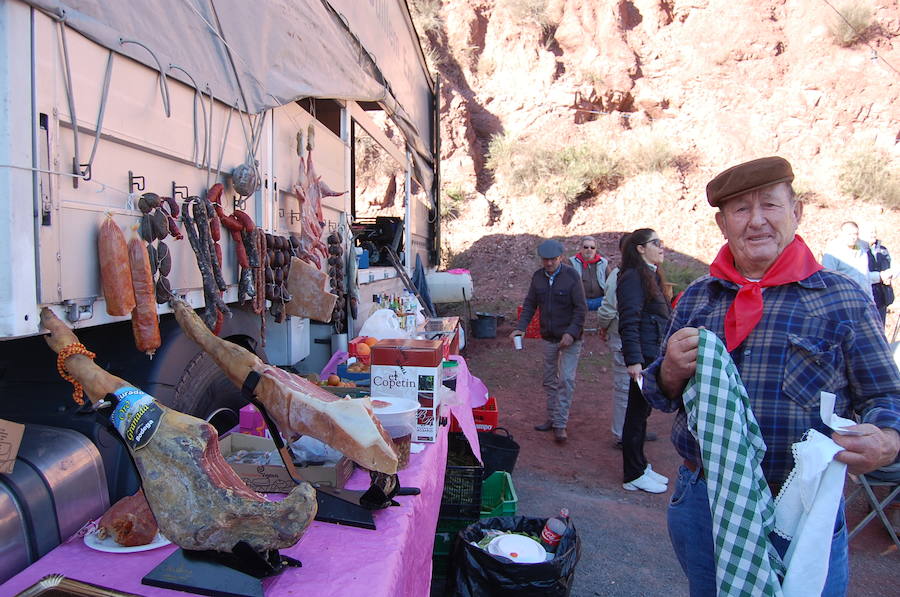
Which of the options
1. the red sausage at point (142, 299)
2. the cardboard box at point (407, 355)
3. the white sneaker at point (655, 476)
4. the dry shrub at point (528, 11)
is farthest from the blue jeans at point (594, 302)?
the dry shrub at point (528, 11)

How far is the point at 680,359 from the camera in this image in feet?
6.11

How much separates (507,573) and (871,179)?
61.7ft

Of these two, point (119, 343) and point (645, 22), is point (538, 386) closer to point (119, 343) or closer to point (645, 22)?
point (119, 343)

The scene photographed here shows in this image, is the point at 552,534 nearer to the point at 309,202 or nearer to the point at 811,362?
the point at 811,362

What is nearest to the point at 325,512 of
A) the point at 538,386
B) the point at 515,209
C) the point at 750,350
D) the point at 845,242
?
the point at 750,350

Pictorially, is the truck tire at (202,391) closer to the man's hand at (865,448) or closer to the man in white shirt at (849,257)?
the man's hand at (865,448)

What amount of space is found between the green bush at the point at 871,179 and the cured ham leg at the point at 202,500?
19706 mm

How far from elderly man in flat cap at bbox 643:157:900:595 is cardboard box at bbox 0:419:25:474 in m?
1.97

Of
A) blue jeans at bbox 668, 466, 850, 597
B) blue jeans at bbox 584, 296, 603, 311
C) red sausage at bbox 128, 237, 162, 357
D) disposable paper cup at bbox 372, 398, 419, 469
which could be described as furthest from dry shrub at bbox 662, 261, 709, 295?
red sausage at bbox 128, 237, 162, 357

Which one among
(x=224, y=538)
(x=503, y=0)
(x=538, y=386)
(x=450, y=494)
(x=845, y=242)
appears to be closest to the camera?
(x=224, y=538)

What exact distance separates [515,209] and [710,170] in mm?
6366

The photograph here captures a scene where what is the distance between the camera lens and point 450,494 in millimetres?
3420

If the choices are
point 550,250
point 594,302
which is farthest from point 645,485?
point 594,302

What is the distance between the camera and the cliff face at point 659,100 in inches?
685
